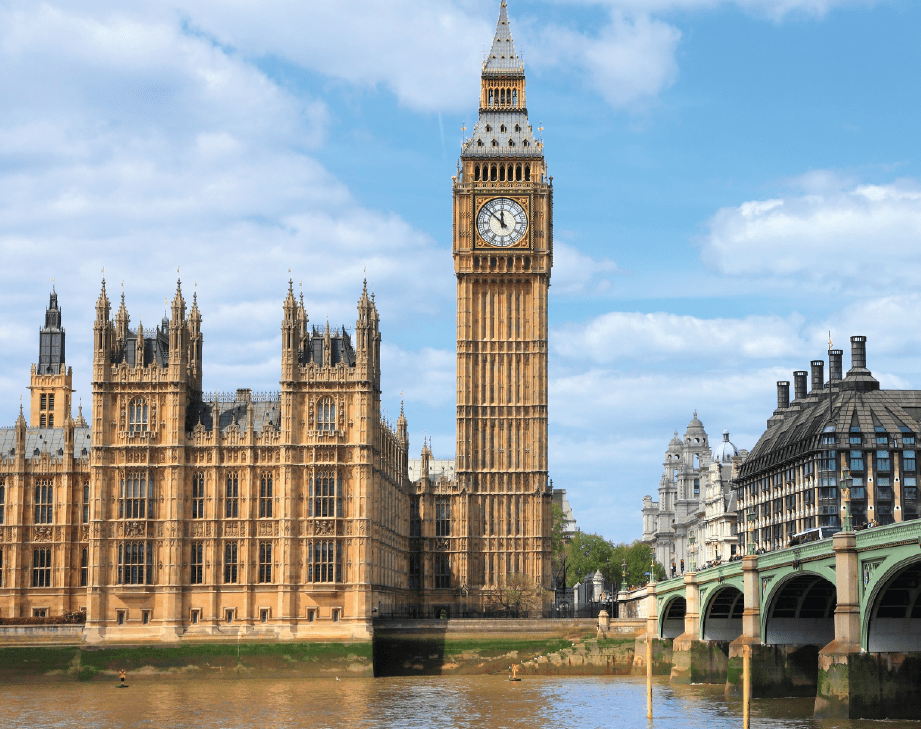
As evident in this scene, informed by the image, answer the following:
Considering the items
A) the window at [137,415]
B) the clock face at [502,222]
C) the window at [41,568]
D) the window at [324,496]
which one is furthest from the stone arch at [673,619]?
the window at [41,568]

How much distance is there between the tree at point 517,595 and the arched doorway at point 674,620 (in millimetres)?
15603

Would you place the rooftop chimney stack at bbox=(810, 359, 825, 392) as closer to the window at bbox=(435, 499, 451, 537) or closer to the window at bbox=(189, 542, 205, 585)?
the window at bbox=(435, 499, 451, 537)

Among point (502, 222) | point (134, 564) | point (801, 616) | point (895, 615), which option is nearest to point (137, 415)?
point (134, 564)

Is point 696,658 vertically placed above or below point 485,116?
below

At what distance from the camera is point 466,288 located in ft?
465

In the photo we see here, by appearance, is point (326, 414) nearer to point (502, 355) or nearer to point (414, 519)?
point (414, 519)

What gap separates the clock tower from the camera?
138375 millimetres

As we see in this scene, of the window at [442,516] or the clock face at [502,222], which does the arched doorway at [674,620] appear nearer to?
the window at [442,516]

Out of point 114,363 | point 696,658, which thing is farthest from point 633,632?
point 114,363

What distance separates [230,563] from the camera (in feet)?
352

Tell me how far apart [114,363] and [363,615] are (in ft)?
85.0

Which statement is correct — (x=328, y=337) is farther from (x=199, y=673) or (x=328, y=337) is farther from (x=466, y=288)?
(x=466, y=288)

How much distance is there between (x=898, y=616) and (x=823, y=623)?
16.2 m

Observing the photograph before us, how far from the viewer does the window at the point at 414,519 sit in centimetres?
14025
